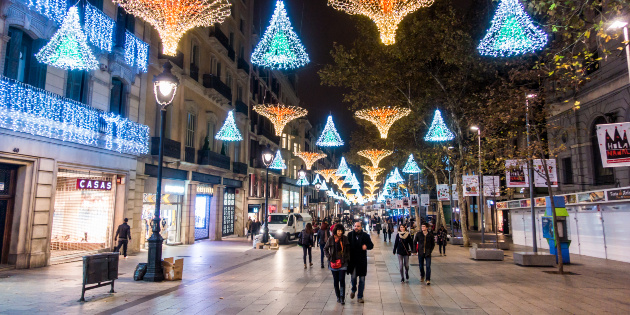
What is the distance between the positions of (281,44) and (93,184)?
1007 cm

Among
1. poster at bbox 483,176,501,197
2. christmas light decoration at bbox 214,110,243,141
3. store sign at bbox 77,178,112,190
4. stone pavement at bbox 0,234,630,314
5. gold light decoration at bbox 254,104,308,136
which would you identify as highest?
gold light decoration at bbox 254,104,308,136

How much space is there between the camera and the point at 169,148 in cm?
2202

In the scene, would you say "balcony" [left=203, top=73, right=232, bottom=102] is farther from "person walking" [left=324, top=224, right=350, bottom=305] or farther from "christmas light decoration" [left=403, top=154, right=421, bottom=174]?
"person walking" [left=324, top=224, right=350, bottom=305]

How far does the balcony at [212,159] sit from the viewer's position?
85.8ft

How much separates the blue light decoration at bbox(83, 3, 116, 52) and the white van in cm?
1567

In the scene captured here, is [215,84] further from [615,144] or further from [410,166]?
[615,144]

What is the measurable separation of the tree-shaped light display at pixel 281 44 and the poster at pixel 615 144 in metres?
8.68

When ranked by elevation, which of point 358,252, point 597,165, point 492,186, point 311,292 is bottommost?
point 311,292

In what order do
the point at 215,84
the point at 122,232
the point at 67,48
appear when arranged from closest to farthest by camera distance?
the point at 67,48
the point at 122,232
the point at 215,84

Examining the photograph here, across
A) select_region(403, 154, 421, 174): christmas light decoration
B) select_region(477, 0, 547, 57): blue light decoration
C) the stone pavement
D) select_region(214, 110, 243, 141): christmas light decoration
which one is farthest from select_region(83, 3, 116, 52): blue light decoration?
select_region(403, 154, 421, 174): christmas light decoration

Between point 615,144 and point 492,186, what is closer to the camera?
point 615,144

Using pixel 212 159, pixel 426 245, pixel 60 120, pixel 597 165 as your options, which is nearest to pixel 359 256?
pixel 426 245

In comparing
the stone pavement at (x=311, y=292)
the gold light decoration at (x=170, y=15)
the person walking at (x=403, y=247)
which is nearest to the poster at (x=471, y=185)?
the stone pavement at (x=311, y=292)

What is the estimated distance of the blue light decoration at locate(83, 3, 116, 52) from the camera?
50.1 ft
